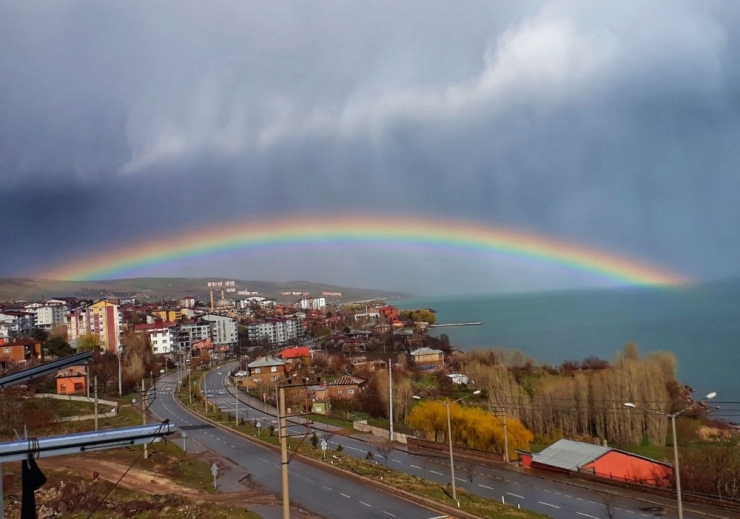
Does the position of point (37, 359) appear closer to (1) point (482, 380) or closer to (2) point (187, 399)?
(2) point (187, 399)

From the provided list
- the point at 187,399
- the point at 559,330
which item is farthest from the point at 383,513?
the point at 559,330

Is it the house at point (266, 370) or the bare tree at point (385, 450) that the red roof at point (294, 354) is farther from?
the bare tree at point (385, 450)

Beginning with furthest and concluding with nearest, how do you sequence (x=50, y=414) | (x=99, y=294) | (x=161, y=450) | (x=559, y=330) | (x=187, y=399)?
(x=99, y=294), (x=559, y=330), (x=187, y=399), (x=50, y=414), (x=161, y=450)

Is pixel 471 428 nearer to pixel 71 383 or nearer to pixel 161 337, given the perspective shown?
pixel 71 383

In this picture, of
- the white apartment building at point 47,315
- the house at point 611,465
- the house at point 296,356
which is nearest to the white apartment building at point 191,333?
the white apartment building at point 47,315

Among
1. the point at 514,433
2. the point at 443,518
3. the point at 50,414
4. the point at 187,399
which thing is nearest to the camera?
the point at 443,518

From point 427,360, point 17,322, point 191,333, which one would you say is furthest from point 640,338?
point 17,322

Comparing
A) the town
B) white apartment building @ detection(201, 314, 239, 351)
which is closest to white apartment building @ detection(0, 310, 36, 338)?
the town
